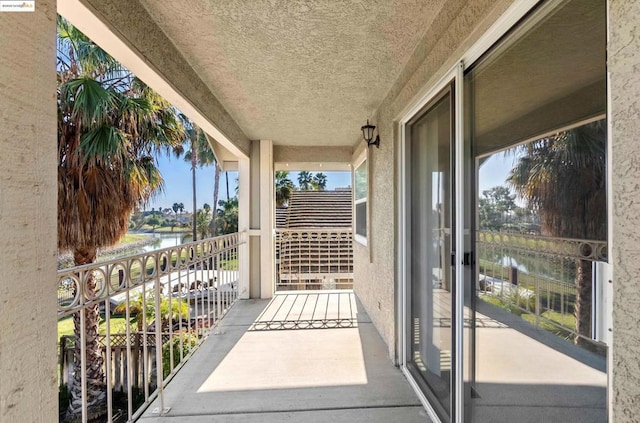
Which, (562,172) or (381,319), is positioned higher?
(562,172)

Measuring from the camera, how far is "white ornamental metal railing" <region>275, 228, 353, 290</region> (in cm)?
573

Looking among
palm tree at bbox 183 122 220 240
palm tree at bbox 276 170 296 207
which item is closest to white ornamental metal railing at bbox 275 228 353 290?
palm tree at bbox 183 122 220 240

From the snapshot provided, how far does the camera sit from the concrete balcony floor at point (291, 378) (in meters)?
1.88

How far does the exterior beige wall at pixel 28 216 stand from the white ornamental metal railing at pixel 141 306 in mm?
395

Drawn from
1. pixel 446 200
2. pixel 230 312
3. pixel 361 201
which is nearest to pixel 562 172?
pixel 446 200

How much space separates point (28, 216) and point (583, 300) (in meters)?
1.68

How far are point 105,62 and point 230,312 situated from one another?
12.0 feet

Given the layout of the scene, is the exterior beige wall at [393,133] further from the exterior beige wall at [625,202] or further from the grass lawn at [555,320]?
the grass lawn at [555,320]

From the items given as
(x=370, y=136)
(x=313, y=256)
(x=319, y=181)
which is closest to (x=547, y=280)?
(x=370, y=136)

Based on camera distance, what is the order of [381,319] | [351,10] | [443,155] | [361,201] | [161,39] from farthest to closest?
1. [361,201]
2. [381,319]
3. [161,39]
4. [443,155]
5. [351,10]

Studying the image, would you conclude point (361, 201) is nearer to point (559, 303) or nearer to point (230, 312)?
point (230, 312)

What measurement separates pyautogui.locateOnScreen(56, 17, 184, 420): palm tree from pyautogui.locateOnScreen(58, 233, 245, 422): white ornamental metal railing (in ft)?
1.12

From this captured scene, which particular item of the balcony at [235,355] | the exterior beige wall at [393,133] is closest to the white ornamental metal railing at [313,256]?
the exterior beige wall at [393,133]

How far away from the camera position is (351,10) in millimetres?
1608
